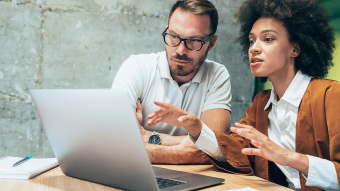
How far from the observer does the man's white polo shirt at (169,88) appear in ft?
7.17

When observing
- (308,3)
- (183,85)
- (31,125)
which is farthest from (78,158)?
(31,125)

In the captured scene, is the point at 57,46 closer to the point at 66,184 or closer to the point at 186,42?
the point at 186,42

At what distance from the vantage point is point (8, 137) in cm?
291

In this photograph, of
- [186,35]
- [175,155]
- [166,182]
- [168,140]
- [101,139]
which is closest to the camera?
[101,139]

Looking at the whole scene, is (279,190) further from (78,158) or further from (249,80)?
(249,80)

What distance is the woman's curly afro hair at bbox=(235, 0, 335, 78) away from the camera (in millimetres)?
1789

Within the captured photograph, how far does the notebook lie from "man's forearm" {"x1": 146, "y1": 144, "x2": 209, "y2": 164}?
1.48ft

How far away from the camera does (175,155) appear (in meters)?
1.66

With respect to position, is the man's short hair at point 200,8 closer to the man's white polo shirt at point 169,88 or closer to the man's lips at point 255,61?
the man's white polo shirt at point 169,88

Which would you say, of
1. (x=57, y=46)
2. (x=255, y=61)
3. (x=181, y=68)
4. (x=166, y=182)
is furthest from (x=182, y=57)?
(x=57, y=46)

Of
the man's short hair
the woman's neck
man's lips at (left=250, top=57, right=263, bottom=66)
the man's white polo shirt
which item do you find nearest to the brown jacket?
the woman's neck

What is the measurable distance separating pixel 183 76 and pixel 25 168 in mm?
1199

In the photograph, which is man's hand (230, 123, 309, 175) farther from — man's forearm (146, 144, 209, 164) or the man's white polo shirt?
the man's white polo shirt

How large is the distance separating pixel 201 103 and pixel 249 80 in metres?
1.26
